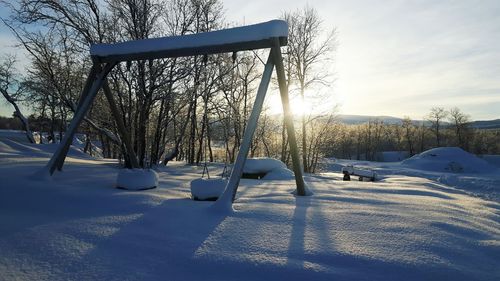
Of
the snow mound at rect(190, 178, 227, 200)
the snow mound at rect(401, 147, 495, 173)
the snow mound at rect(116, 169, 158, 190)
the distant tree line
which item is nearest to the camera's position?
the snow mound at rect(190, 178, 227, 200)

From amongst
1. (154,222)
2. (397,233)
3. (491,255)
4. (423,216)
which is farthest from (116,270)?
(423,216)

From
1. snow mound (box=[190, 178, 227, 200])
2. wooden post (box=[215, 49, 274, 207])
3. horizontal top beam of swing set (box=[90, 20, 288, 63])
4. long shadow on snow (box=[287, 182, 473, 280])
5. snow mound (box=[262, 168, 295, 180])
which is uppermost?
horizontal top beam of swing set (box=[90, 20, 288, 63])

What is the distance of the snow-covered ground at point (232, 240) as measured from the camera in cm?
218

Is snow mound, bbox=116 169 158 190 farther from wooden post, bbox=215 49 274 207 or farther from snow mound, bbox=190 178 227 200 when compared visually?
wooden post, bbox=215 49 274 207

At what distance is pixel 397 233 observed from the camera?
305cm

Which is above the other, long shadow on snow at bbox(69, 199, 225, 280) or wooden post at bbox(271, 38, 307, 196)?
wooden post at bbox(271, 38, 307, 196)

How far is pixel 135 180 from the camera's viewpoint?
5.23 metres

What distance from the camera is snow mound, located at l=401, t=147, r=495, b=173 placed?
32250 millimetres

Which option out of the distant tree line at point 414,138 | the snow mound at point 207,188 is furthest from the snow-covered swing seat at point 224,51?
the distant tree line at point 414,138

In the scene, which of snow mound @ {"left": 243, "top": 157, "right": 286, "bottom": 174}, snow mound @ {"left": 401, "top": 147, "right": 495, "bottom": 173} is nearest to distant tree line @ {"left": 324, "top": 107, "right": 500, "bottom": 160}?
snow mound @ {"left": 401, "top": 147, "right": 495, "bottom": 173}

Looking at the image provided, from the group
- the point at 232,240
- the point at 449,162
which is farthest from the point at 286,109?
the point at 449,162

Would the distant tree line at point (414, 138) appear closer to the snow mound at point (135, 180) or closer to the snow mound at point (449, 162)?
the snow mound at point (449, 162)

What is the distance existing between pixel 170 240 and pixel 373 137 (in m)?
79.8

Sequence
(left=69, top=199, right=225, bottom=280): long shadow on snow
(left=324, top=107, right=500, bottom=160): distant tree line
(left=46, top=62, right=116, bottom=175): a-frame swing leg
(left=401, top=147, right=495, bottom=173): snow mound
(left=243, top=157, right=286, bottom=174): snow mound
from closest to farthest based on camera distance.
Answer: (left=69, top=199, right=225, bottom=280): long shadow on snow → (left=46, top=62, right=116, bottom=175): a-frame swing leg → (left=243, top=157, right=286, bottom=174): snow mound → (left=401, top=147, right=495, bottom=173): snow mound → (left=324, top=107, right=500, bottom=160): distant tree line
